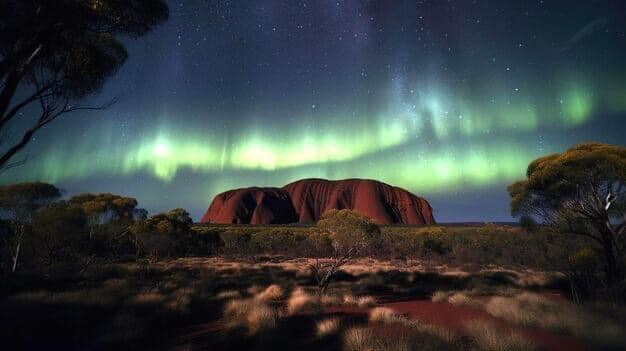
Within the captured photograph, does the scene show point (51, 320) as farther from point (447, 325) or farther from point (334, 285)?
point (334, 285)

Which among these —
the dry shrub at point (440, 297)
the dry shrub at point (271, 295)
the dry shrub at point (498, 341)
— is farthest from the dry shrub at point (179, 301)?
the dry shrub at point (440, 297)

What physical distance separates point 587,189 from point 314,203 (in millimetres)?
118962

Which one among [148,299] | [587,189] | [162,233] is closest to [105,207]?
[162,233]

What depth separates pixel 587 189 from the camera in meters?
12.7

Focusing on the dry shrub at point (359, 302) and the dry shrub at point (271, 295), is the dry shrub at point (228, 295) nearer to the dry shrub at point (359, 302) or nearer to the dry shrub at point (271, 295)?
the dry shrub at point (271, 295)

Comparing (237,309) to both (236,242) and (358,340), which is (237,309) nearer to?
(358,340)

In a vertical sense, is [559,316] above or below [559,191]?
below

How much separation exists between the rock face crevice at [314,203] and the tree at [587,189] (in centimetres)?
9816

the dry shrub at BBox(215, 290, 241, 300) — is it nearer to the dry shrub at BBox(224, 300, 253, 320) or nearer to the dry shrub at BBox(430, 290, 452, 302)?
the dry shrub at BBox(224, 300, 253, 320)

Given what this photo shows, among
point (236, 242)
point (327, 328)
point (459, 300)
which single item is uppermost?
point (327, 328)

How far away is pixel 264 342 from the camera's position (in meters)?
8.34

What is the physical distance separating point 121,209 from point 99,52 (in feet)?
89.3

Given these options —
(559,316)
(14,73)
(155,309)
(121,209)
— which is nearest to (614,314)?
(559,316)

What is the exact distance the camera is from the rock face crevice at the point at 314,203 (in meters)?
116
